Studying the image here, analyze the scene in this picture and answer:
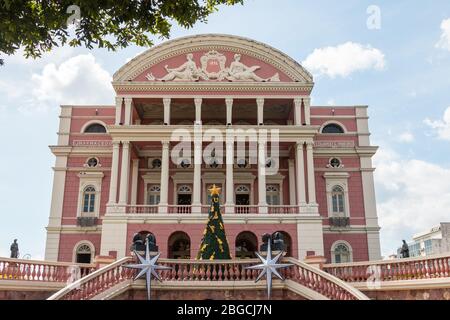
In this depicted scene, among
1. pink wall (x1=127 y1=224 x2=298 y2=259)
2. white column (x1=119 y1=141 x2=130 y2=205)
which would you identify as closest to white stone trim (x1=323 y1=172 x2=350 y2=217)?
pink wall (x1=127 y1=224 x2=298 y2=259)

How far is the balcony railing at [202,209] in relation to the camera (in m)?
28.8

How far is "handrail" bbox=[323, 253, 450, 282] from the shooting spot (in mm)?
13384

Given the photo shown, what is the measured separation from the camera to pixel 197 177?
29.5 metres

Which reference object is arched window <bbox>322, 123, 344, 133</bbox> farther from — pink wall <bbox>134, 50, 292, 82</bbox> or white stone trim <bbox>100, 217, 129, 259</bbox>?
white stone trim <bbox>100, 217, 129, 259</bbox>

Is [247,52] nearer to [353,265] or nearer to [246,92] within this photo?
[246,92]

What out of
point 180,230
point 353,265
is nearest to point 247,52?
point 180,230

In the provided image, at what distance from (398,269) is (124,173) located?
64.6 feet

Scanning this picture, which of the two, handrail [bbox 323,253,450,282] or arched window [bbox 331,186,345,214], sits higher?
arched window [bbox 331,186,345,214]

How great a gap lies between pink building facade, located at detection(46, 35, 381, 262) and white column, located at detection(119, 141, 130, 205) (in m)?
0.07

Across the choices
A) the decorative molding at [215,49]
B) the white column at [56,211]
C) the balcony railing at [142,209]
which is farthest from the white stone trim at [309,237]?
the white column at [56,211]

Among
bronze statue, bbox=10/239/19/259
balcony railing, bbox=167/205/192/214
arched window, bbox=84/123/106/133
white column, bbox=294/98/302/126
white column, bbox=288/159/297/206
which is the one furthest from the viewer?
arched window, bbox=84/123/106/133

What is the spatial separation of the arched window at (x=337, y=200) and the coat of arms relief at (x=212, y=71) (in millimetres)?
9253

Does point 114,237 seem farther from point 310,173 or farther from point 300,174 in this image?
point 310,173

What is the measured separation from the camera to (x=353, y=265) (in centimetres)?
1620
